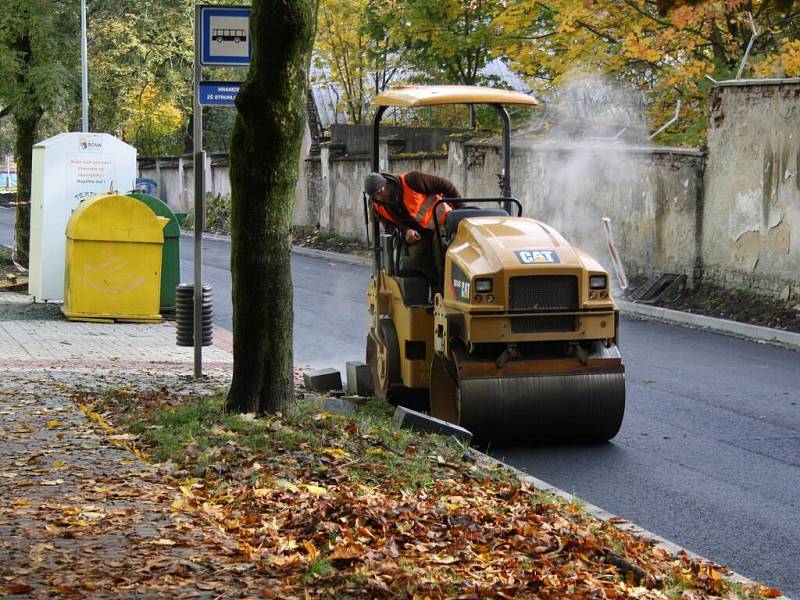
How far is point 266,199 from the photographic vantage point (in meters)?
9.00

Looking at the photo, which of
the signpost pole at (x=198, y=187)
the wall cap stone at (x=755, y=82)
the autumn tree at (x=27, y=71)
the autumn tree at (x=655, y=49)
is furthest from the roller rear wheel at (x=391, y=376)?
the autumn tree at (x=27, y=71)

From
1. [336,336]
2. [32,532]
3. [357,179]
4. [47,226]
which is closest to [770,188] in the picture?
[336,336]

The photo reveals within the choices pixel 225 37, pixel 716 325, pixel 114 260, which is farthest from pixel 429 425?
pixel 716 325

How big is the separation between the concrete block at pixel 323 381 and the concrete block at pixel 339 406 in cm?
104

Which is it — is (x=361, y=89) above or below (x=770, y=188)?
above

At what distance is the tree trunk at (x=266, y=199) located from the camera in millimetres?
8883

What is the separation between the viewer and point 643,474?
27.7 feet

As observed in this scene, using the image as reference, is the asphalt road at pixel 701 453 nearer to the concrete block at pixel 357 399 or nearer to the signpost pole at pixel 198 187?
the concrete block at pixel 357 399

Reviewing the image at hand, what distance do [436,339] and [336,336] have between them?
641cm

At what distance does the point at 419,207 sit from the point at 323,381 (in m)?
2.07

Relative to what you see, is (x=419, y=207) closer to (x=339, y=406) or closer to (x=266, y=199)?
(x=266, y=199)

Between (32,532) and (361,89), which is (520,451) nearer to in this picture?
(32,532)

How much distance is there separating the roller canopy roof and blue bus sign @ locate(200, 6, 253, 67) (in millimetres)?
1402

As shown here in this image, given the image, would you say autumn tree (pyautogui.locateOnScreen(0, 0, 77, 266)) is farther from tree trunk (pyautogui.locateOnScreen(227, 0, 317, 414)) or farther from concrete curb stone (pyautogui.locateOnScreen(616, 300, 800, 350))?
tree trunk (pyautogui.locateOnScreen(227, 0, 317, 414))
